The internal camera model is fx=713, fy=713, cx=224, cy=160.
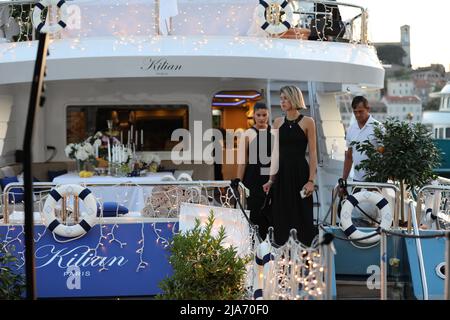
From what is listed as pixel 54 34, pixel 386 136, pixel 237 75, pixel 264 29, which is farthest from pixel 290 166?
pixel 54 34

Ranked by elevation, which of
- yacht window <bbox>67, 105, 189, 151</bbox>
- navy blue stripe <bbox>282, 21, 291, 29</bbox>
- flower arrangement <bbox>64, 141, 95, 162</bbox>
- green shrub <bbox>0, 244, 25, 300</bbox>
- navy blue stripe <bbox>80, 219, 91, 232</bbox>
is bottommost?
green shrub <bbox>0, 244, 25, 300</bbox>

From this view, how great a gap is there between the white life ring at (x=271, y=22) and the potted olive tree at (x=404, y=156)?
2.69m

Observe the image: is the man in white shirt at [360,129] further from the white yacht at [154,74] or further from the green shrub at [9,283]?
the green shrub at [9,283]

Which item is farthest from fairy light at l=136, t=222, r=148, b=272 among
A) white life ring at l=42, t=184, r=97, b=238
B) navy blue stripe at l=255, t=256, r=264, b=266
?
navy blue stripe at l=255, t=256, r=264, b=266

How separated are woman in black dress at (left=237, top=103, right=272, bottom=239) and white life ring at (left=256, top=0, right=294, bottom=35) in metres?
2.10

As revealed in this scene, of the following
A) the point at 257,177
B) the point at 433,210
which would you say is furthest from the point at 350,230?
the point at 433,210

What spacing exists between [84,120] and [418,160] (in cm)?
680

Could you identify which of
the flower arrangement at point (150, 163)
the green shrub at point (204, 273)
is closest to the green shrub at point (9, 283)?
the green shrub at point (204, 273)

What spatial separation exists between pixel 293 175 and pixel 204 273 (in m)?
2.17

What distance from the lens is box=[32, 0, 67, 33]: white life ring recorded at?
8.85 meters

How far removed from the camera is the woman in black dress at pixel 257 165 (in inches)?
276

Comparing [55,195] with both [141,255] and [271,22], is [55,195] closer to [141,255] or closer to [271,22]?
→ [141,255]

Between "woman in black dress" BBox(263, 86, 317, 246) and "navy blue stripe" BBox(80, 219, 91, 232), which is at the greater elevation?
"woman in black dress" BBox(263, 86, 317, 246)

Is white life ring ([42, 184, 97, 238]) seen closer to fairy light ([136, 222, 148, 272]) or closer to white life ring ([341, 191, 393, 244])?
fairy light ([136, 222, 148, 272])
